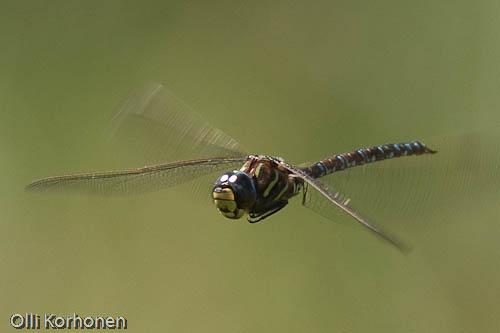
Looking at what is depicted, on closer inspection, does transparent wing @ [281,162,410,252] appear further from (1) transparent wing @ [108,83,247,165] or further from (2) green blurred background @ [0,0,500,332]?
(2) green blurred background @ [0,0,500,332]

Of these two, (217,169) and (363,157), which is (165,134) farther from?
(363,157)

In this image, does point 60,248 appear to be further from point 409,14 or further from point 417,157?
point 409,14

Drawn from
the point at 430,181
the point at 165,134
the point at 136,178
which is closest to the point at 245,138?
the point at 165,134

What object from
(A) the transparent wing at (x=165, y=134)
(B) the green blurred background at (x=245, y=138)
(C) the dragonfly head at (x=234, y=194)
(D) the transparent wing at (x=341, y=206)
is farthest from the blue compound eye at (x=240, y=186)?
(B) the green blurred background at (x=245, y=138)

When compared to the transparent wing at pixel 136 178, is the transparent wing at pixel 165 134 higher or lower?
higher

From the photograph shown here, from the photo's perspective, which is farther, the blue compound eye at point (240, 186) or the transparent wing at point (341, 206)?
the blue compound eye at point (240, 186)

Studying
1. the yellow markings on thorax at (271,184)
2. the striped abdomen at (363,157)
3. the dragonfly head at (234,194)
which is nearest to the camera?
the dragonfly head at (234,194)

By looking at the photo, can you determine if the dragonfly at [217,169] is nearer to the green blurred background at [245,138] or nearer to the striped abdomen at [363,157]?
the striped abdomen at [363,157]
